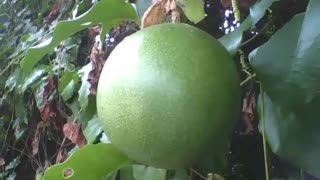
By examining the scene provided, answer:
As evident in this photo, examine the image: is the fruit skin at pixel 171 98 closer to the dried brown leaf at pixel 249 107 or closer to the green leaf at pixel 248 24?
the green leaf at pixel 248 24

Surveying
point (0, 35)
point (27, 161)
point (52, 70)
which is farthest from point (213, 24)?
point (0, 35)

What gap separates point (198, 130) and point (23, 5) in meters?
1.59

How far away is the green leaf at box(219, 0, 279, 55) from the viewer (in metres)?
0.69

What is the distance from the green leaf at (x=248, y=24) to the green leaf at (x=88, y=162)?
19cm

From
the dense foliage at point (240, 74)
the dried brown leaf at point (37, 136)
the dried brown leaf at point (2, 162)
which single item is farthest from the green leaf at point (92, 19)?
the dried brown leaf at point (2, 162)

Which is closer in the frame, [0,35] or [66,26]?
[66,26]

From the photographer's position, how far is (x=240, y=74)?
930 millimetres

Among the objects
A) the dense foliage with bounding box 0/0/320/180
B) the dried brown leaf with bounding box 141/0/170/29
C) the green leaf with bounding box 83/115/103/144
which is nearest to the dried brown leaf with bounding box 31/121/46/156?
the dense foliage with bounding box 0/0/320/180

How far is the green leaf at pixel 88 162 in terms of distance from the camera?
762 mm

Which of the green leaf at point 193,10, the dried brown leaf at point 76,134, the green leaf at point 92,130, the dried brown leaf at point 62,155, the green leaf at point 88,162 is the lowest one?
the dried brown leaf at point 62,155

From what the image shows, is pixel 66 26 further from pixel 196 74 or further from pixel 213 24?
pixel 213 24

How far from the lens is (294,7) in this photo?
940 mm

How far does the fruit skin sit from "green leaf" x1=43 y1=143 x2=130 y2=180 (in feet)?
0.46

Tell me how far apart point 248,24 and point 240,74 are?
0.22 m
